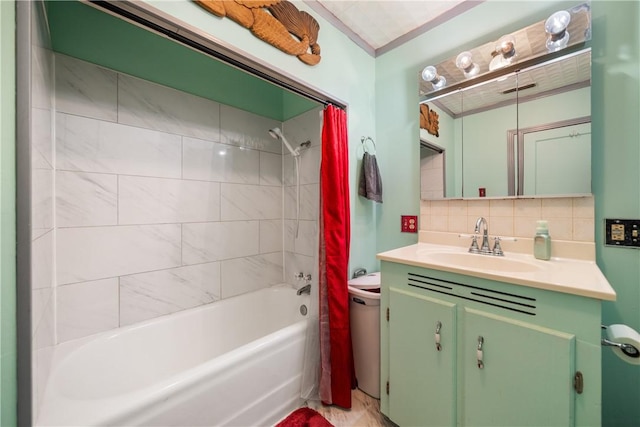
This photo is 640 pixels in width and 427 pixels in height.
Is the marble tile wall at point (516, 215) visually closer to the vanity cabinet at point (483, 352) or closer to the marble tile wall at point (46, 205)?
the vanity cabinet at point (483, 352)

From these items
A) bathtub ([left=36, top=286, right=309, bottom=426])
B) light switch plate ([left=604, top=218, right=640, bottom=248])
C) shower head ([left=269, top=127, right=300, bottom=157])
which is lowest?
bathtub ([left=36, top=286, right=309, bottom=426])

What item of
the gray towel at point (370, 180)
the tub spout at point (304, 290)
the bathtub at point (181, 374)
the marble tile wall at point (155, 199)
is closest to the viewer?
the bathtub at point (181, 374)

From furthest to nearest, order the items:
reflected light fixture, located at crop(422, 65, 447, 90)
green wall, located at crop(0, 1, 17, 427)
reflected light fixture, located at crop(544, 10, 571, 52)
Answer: reflected light fixture, located at crop(422, 65, 447, 90) → reflected light fixture, located at crop(544, 10, 571, 52) → green wall, located at crop(0, 1, 17, 427)

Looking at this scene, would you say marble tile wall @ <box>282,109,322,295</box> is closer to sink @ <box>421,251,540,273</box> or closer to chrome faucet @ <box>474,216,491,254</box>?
sink @ <box>421,251,540,273</box>

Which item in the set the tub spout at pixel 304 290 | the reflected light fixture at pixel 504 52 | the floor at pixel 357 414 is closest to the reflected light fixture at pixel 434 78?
the reflected light fixture at pixel 504 52

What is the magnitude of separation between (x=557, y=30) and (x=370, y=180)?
120 cm

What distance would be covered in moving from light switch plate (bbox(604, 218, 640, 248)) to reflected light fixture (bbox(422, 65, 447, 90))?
1.15 meters

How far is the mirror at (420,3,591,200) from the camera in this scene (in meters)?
1.20

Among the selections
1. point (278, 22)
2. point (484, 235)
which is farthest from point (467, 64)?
point (278, 22)

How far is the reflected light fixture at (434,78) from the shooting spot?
162 centimetres

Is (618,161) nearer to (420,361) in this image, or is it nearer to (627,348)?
(627,348)

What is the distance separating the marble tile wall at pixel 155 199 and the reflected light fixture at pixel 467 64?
104 cm

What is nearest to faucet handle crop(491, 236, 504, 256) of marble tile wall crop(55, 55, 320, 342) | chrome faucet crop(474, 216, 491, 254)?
chrome faucet crop(474, 216, 491, 254)

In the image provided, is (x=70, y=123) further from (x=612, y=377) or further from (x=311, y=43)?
(x=612, y=377)
